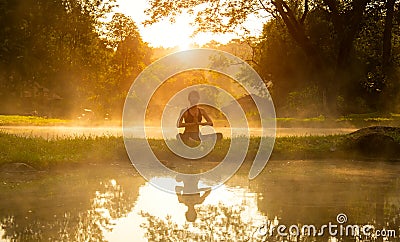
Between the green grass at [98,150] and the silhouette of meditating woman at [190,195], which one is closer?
the silhouette of meditating woman at [190,195]

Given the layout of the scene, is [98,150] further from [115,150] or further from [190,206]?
[190,206]

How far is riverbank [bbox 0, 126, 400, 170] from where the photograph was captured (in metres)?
14.4

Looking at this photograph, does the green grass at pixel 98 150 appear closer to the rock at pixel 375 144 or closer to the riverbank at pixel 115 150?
the riverbank at pixel 115 150

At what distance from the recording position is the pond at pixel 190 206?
24.9ft

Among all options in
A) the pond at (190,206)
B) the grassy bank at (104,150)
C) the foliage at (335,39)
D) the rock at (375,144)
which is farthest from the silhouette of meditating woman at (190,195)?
the foliage at (335,39)

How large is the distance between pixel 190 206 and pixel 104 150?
6.97 metres

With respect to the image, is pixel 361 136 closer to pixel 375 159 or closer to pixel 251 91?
pixel 375 159

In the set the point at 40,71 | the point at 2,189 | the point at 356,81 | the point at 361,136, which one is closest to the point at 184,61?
the point at 356,81

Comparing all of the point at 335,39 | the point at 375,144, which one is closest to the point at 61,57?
the point at 335,39

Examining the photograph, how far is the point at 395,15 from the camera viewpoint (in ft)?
96.8

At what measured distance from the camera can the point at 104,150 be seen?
1608 cm

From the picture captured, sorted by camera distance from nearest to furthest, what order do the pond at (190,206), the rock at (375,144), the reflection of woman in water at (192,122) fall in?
the pond at (190,206)
the reflection of woman in water at (192,122)
the rock at (375,144)

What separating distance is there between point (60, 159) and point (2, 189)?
359cm

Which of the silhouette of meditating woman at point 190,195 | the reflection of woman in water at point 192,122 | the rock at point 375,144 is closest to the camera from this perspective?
the silhouette of meditating woman at point 190,195
